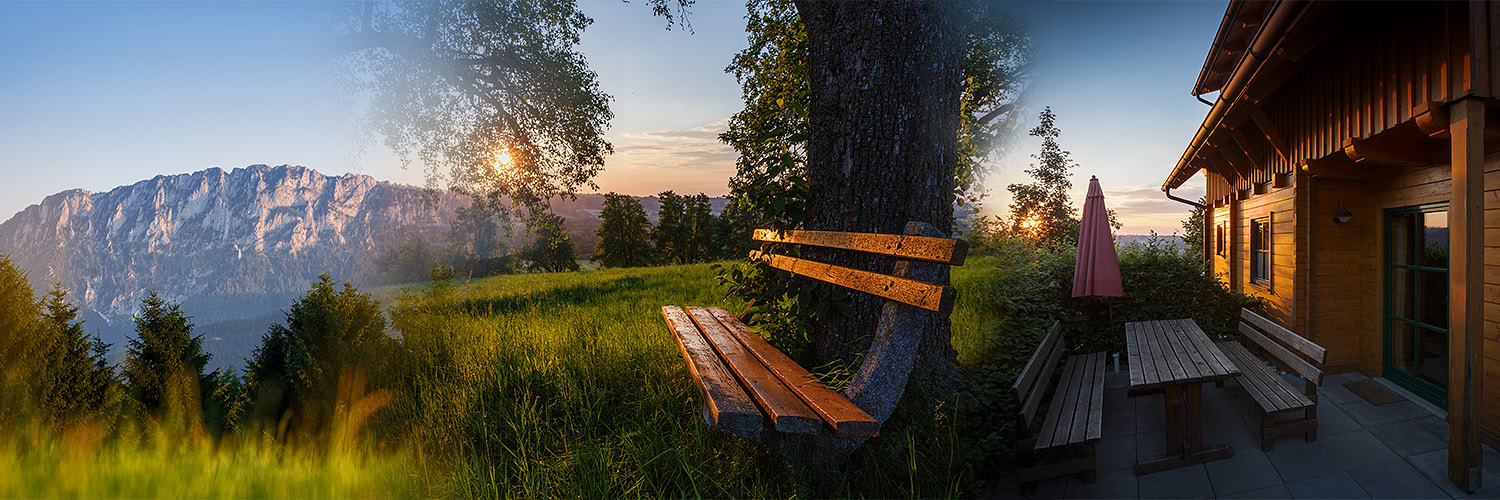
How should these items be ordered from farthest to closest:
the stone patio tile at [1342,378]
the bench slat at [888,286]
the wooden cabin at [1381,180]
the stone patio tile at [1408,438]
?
the stone patio tile at [1342,378] → the stone patio tile at [1408,438] → the wooden cabin at [1381,180] → the bench slat at [888,286]

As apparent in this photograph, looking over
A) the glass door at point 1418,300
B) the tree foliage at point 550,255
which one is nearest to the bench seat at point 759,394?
the glass door at point 1418,300

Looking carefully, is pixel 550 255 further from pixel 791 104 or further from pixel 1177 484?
pixel 1177 484

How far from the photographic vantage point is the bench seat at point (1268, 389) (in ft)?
11.3

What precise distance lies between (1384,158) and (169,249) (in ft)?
434

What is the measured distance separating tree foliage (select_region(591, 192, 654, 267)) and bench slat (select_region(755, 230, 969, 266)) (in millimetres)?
31975

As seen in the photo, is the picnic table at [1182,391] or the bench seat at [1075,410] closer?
the bench seat at [1075,410]

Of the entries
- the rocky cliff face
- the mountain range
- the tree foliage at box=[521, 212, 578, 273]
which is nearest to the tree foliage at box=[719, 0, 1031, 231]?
the tree foliage at box=[521, 212, 578, 273]

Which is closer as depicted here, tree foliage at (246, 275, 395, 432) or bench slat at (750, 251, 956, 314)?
bench slat at (750, 251, 956, 314)

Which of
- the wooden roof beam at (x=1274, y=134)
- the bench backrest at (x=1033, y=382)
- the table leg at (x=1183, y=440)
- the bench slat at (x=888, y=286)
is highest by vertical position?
the wooden roof beam at (x=1274, y=134)

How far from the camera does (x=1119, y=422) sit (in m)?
4.16

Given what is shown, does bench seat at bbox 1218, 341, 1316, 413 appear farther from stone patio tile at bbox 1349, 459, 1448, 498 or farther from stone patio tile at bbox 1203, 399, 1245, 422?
stone patio tile at bbox 1349, 459, 1448, 498

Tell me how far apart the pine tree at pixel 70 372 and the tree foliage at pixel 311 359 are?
24.8 inches

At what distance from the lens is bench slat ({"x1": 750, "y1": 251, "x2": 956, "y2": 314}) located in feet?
6.48

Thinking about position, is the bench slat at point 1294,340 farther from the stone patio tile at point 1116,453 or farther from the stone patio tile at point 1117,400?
the stone patio tile at point 1116,453
